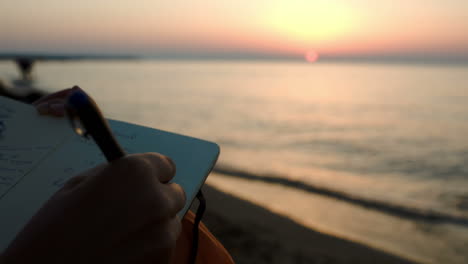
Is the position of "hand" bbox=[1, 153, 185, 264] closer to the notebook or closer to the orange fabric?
the notebook

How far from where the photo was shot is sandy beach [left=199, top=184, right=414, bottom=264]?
3.20 m

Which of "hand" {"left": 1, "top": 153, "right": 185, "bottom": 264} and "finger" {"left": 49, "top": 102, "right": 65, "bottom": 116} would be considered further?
"finger" {"left": 49, "top": 102, "right": 65, "bottom": 116}

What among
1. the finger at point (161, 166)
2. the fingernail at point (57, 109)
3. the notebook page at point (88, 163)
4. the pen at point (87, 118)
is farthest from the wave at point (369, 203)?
the pen at point (87, 118)

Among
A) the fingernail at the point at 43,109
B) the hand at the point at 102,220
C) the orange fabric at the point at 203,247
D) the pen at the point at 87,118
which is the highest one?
the pen at the point at 87,118

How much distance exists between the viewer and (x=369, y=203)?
205 inches

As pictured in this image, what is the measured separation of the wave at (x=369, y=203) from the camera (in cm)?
469

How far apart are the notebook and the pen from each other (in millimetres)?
453

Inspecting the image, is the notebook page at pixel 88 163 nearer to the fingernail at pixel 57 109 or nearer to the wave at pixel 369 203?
the fingernail at pixel 57 109

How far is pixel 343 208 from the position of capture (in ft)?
16.4

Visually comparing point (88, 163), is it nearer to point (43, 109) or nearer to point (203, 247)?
point (43, 109)

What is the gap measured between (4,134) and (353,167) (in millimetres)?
7098

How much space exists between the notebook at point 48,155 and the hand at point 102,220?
1.11ft

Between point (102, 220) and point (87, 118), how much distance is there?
180mm

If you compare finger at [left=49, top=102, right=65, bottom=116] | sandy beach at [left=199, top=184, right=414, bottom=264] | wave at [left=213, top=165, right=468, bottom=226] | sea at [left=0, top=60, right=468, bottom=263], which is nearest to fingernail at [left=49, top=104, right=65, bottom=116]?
finger at [left=49, top=102, right=65, bottom=116]
